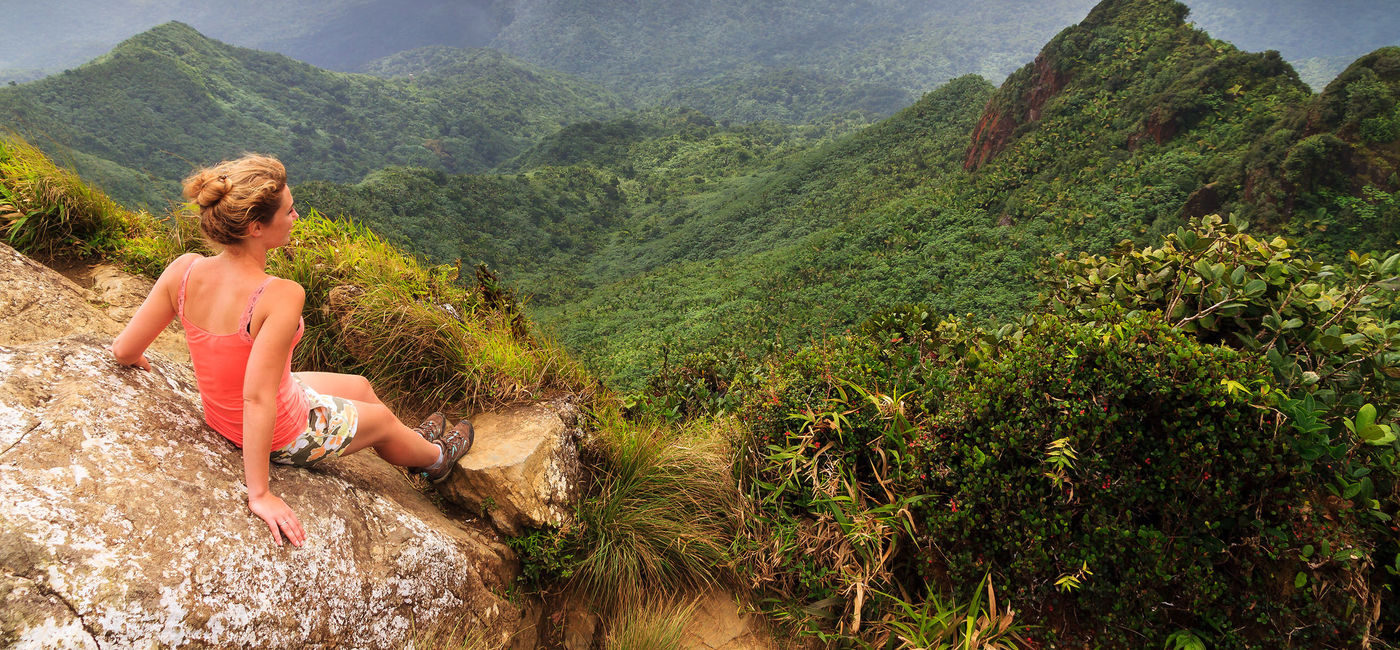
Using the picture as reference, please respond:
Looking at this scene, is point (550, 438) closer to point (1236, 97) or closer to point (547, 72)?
point (1236, 97)

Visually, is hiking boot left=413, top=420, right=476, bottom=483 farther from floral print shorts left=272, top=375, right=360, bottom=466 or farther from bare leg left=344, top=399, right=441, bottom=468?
floral print shorts left=272, top=375, right=360, bottom=466

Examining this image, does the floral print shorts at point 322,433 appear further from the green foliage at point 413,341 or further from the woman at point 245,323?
the green foliage at point 413,341

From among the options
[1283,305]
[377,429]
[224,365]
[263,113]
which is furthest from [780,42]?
[224,365]

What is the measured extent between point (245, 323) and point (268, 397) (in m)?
0.29

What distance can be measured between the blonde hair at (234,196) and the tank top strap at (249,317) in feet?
0.55

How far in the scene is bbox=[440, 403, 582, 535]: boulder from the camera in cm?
259

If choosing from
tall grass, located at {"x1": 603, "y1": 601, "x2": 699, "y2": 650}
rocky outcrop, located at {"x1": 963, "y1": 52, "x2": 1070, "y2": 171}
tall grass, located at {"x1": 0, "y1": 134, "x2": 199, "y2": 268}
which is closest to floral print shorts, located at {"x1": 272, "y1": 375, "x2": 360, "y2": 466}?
tall grass, located at {"x1": 603, "y1": 601, "x2": 699, "y2": 650}

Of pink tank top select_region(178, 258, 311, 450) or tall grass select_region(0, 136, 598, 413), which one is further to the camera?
tall grass select_region(0, 136, 598, 413)

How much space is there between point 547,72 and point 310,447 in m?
164

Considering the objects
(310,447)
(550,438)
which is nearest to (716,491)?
(550,438)

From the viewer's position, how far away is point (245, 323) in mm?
Result: 1926

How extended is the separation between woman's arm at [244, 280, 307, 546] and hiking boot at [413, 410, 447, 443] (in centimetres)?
89

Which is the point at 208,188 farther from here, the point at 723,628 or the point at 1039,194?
the point at 1039,194

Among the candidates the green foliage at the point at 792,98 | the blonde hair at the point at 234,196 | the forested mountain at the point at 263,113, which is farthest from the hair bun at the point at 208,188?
the green foliage at the point at 792,98
